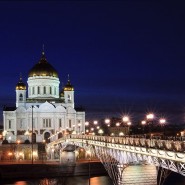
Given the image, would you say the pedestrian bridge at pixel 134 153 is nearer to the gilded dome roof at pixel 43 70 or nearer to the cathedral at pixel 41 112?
the cathedral at pixel 41 112

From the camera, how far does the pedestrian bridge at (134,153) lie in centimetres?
3512

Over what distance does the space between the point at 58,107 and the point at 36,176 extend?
49.6m

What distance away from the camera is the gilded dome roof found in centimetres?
13400

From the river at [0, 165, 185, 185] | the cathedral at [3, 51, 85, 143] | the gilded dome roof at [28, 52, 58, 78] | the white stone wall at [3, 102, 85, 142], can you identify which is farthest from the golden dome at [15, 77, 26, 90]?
the river at [0, 165, 185, 185]

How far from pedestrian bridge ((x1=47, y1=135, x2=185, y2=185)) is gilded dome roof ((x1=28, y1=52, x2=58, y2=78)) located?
62296mm

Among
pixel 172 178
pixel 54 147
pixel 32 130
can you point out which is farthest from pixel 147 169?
pixel 32 130

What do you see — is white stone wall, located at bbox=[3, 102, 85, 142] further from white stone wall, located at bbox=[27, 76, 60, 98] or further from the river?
the river

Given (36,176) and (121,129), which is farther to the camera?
(121,129)

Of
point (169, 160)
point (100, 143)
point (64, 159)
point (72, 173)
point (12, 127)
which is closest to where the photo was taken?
point (169, 160)

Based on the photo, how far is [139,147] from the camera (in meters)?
42.6

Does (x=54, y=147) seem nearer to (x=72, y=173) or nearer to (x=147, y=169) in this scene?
(x=72, y=173)

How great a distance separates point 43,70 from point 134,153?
9199 cm

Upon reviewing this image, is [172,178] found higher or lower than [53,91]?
lower

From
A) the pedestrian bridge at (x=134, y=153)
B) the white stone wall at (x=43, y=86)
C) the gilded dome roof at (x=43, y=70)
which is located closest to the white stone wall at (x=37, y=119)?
the white stone wall at (x=43, y=86)
